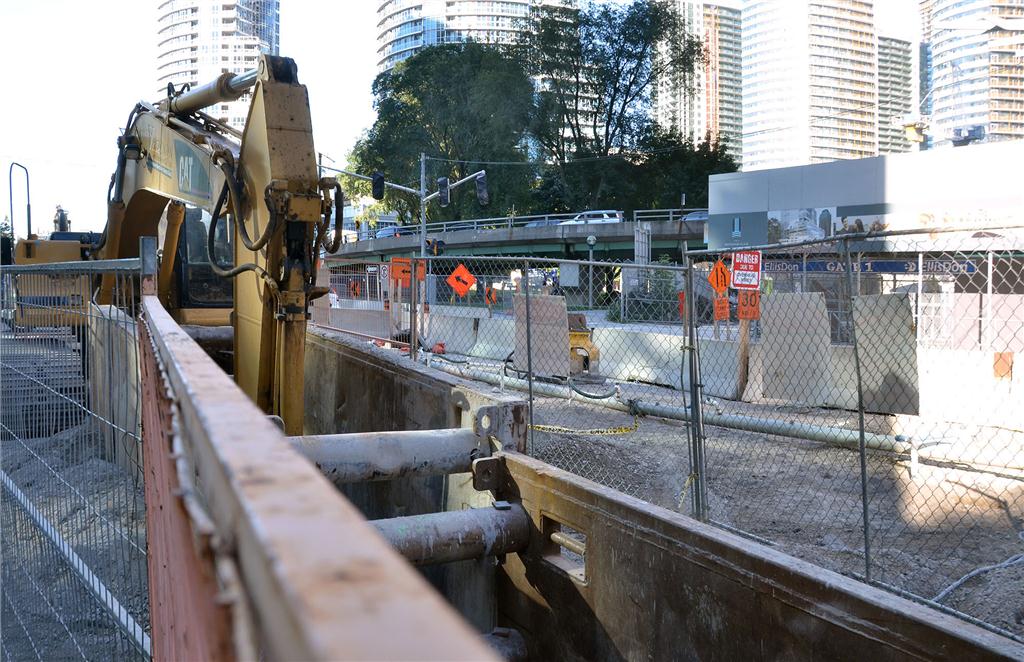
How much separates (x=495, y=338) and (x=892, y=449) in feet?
28.3

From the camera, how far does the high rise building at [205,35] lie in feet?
516

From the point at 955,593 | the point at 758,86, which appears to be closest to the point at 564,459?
the point at 955,593

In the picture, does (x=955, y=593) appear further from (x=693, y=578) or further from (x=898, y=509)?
(x=693, y=578)

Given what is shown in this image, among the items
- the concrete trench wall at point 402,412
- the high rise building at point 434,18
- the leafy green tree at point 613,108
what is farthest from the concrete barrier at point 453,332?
the high rise building at point 434,18

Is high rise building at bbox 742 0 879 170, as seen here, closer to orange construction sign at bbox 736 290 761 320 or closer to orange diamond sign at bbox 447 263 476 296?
orange diamond sign at bbox 447 263 476 296

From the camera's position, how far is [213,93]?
8820 millimetres

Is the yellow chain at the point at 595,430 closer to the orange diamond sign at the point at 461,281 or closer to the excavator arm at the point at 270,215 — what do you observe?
the excavator arm at the point at 270,215

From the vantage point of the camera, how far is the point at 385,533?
452cm

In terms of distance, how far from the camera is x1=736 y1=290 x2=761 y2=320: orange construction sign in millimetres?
13078

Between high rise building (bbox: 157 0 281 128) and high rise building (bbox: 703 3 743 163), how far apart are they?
260ft

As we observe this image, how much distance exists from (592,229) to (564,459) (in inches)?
1902

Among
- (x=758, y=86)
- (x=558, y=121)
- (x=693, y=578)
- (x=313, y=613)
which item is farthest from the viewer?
(x=758, y=86)

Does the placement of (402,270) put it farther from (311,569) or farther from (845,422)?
(311,569)

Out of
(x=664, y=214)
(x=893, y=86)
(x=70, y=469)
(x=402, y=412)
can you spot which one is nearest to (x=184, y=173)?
(x=402, y=412)
